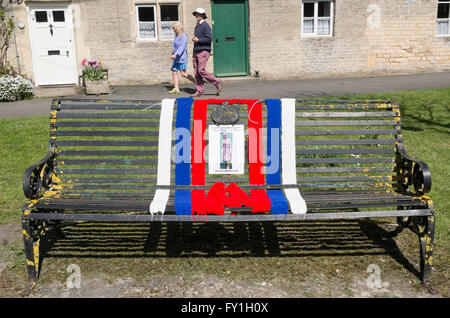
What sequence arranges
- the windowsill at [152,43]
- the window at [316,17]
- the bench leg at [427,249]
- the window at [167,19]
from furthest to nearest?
the window at [316,17], the window at [167,19], the windowsill at [152,43], the bench leg at [427,249]

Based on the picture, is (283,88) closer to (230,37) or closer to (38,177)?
(230,37)

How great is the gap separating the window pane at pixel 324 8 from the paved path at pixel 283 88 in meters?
2.47

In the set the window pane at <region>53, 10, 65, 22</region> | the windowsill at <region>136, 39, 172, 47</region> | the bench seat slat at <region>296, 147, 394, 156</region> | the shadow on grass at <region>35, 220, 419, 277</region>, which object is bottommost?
the shadow on grass at <region>35, 220, 419, 277</region>

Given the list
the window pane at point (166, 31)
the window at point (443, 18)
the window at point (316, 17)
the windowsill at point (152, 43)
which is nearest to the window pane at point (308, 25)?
the window at point (316, 17)

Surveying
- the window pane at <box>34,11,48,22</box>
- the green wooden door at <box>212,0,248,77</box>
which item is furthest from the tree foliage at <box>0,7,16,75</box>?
the green wooden door at <box>212,0,248,77</box>

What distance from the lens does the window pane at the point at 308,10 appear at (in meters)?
17.5

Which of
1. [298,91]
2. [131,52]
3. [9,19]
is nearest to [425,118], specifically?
[298,91]

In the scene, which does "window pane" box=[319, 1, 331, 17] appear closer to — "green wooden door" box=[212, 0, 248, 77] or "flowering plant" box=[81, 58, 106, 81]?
"green wooden door" box=[212, 0, 248, 77]

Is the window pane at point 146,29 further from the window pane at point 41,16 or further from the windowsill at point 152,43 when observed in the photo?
the window pane at point 41,16

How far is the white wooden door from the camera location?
1577 centimetres

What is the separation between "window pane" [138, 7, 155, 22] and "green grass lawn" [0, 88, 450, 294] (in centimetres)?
784

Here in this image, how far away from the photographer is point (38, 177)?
12.8ft

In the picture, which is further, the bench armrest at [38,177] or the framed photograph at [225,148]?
the framed photograph at [225,148]

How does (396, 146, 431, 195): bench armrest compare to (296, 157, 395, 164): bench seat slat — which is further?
(296, 157, 395, 164): bench seat slat
